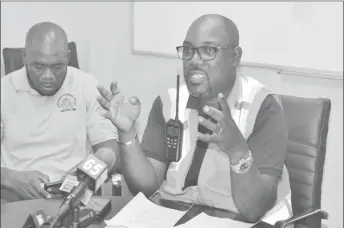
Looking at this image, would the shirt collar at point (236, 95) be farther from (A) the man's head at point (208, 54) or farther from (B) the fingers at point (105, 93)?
(B) the fingers at point (105, 93)

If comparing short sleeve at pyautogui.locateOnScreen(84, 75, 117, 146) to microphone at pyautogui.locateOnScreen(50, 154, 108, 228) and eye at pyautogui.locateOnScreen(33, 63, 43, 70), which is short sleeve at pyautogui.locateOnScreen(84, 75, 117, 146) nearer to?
eye at pyautogui.locateOnScreen(33, 63, 43, 70)

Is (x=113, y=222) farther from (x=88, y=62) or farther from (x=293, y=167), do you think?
(x=88, y=62)

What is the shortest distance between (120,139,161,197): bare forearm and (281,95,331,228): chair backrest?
0.50m

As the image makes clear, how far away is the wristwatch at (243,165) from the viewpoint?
1.26m

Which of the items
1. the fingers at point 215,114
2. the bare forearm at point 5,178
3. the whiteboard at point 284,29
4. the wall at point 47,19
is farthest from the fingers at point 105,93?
the wall at point 47,19

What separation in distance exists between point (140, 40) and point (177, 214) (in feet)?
6.96

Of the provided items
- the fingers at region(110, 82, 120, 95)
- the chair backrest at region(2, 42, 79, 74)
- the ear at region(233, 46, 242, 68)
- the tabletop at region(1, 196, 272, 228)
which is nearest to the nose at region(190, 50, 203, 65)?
the ear at region(233, 46, 242, 68)

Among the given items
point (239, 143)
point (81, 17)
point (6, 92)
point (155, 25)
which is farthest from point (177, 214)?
point (81, 17)

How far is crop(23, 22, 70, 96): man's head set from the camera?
199 cm

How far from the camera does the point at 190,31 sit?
1487 mm

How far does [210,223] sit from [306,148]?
0.55 meters

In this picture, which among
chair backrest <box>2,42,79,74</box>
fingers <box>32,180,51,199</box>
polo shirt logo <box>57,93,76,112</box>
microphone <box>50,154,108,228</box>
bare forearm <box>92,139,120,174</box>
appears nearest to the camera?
microphone <box>50,154,108,228</box>

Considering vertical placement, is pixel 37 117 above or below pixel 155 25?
below

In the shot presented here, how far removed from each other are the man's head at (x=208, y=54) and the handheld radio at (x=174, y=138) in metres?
0.07
